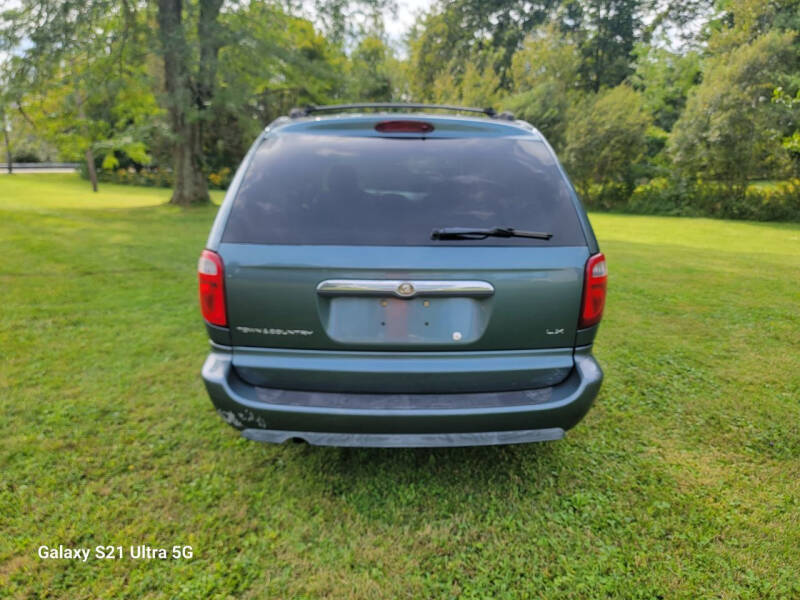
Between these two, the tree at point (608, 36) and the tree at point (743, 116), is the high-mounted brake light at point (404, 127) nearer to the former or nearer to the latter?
the tree at point (743, 116)

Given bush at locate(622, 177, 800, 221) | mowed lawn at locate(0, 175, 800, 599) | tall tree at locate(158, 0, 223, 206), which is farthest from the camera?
bush at locate(622, 177, 800, 221)

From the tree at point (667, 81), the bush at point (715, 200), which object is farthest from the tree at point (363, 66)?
the tree at point (667, 81)

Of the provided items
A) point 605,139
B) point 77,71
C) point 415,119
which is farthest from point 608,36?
point 415,119

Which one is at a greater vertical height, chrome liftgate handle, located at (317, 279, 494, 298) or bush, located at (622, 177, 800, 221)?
chrome liftgate handle, located at (317, 279, 494, 298)

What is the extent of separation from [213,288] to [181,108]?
52.3ft

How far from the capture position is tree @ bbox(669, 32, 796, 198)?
749 inches

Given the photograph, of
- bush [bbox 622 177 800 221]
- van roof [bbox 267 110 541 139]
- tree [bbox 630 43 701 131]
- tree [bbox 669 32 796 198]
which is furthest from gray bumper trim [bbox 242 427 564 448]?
tree [bbox 630 43 701 131]

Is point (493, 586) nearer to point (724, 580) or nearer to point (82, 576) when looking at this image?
point (724, 580)

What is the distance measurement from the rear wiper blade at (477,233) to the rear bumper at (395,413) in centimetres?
68

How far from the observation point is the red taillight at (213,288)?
82.0 inches

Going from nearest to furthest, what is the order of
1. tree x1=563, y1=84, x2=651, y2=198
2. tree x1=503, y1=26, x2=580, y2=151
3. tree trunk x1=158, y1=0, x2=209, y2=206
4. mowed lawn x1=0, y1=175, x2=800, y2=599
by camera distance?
mowed lawn x1=0, y1=175, x2=800, y2=599 < tree trunk x1=158, y1=0, x2=209, y2=206 < tree x1=563, y1=84, x2=651, y2=198 < tree x1=503, y1=26, x2=580, y2=151

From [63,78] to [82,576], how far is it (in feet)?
54.0

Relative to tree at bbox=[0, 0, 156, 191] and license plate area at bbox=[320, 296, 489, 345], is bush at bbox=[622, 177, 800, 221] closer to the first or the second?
tree at bbox=[0, 0, 156, 191]

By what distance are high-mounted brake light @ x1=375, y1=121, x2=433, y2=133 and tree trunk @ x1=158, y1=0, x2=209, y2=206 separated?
48.8ft
